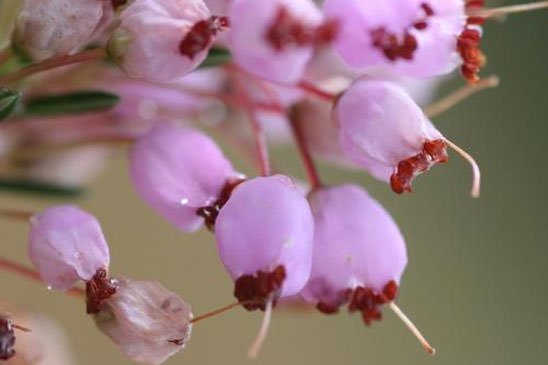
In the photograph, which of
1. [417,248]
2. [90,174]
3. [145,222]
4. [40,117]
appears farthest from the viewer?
[417,248]

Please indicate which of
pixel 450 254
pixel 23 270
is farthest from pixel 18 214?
pixel 450 254

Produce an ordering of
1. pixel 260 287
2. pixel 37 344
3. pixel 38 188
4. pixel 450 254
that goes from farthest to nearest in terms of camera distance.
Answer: pixel 450 254, pixel 38 188, pixel 37 344, pixel 260 287

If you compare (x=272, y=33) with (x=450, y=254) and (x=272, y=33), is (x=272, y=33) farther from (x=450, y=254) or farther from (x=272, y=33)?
(x=450, y=254)

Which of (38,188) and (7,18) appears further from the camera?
(38,188)

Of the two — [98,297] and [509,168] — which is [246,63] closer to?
[98,297]

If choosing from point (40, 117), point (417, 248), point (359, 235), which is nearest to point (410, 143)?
point (359, 235)

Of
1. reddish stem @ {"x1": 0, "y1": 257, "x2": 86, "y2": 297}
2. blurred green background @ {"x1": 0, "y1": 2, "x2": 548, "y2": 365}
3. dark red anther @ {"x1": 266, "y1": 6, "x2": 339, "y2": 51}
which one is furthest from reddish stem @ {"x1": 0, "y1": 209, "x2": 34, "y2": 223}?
blurred green background @ {"x1": 0, "y1": 2, "x2": 548, "y2": 365}
